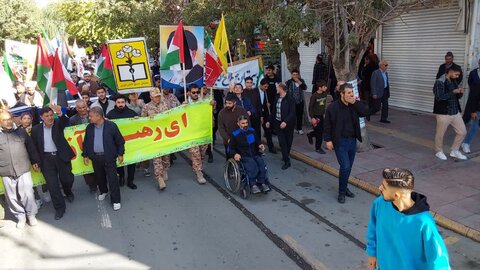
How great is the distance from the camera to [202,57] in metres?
8.66

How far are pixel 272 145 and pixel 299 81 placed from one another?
1.71 meters

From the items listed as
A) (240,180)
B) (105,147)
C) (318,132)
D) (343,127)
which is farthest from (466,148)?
(105,147)

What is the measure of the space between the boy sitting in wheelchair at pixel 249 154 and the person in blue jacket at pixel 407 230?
3.70 metres

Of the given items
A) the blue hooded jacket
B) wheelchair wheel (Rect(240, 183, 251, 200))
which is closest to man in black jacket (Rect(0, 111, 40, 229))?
wheelchair wheel (Rect(240, 183, 251, 200))

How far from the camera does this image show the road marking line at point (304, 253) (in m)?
4.64

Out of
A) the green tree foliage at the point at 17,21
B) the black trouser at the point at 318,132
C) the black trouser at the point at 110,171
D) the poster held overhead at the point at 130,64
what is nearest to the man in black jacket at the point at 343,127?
the black trouser at the point at 318,132

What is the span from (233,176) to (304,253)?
238 centimetres

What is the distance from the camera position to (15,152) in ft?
19.2

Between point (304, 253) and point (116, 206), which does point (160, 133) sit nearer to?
point (116, 206)

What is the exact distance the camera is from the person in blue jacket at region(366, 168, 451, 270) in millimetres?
2666

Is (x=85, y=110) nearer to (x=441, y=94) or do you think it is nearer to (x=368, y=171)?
(x=368, y=171)

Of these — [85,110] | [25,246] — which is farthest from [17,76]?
[25,246]

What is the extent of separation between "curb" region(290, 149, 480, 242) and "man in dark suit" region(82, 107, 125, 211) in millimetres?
3867

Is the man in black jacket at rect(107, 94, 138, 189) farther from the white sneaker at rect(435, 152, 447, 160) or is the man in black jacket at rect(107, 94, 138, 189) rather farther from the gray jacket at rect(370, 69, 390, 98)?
the gray jacket at rect(370, 69, 390, 98)
